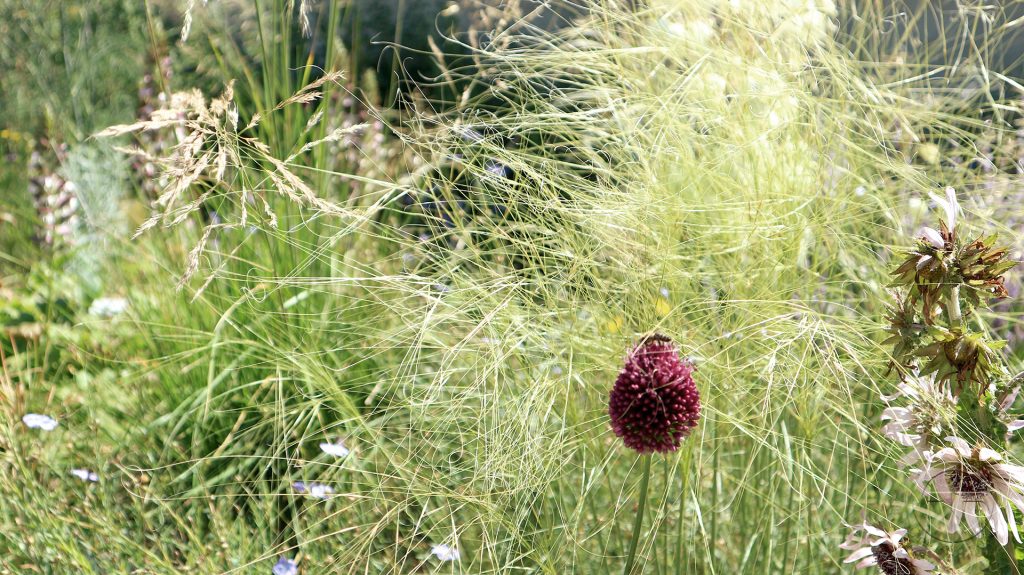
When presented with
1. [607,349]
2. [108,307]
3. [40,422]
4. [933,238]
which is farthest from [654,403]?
[108,307]

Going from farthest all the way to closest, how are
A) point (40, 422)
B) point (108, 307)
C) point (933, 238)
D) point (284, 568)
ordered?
point (108, 307) → point (40, 422) → point (284, 568) → point (933, 238)

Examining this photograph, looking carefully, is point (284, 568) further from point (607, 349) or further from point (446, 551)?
point (607, 349)

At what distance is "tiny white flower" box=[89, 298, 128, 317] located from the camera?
2959mm

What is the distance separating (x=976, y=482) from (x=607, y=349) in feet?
2.25

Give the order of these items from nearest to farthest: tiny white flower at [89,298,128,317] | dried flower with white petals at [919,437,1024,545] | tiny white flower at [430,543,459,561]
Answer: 1. dried flower with white petals at [919,437,1024,545]
2. tiny white flower at [430,543,459,561]
3. tiny white flower at [89,298,128,317]

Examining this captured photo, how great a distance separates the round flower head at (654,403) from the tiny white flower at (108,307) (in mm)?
2089

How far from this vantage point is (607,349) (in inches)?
69.4

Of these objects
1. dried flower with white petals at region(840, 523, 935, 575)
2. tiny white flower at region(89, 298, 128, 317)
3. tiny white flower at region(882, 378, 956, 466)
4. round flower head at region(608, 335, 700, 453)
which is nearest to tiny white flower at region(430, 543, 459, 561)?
round flower head at region(608, 335, 700, 453)

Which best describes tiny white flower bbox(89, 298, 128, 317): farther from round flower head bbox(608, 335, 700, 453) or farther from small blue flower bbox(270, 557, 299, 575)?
round flower head bbox(608, 335, 700, 453)

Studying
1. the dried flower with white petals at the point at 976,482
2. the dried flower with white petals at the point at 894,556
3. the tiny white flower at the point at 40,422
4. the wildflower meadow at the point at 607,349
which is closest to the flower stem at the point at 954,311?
the wildflower meadow at the point at 607,349

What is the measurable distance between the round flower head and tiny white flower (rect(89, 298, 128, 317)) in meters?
2.09

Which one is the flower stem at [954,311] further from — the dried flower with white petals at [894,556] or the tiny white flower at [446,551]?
the tiny white flower at [446,551]

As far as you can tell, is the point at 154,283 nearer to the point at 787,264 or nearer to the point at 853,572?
the point at 787,264

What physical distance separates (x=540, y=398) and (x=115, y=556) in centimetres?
100
